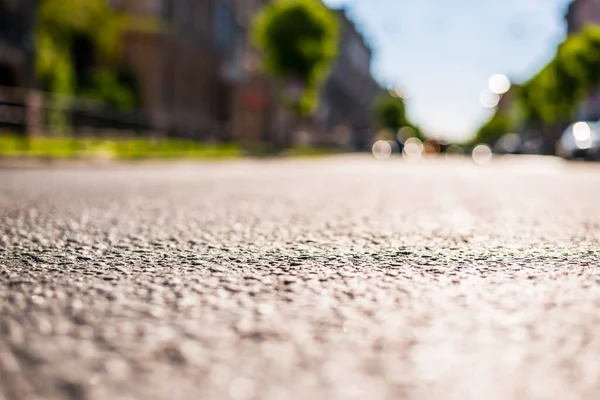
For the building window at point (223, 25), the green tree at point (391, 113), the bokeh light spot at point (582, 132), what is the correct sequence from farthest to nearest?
the green tree at point (391, 113) → the building window at point (223, 25) → the bokeh light spot at point (582, 132)

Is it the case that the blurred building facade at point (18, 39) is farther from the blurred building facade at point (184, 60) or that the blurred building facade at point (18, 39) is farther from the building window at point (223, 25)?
the building window at point (223, 25)

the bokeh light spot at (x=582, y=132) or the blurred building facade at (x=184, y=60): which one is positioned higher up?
the blurred building facade at (x=184, y=60)

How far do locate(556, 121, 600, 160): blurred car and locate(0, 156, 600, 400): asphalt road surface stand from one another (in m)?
20.0

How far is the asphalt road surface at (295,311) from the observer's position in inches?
57.2

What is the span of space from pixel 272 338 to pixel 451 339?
1.50 feet

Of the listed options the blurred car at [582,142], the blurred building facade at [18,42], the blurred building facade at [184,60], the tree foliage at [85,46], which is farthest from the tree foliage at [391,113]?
the blurred building facade at [18,42]

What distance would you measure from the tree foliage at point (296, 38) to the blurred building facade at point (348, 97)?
22.2 metres

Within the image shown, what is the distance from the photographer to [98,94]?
29312 millimetres

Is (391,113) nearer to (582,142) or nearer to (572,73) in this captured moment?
(572,73)

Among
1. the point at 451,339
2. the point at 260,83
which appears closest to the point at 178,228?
the point at 451,339

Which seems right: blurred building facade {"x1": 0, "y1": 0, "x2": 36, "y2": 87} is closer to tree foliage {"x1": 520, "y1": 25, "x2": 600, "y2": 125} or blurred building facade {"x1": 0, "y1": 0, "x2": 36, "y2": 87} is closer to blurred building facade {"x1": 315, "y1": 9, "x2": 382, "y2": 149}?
tree foliage {"x1": 520, "y1": 25, "x2": 600, "y2": 125}

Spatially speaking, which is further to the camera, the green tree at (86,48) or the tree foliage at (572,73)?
the tree foliage at (572,73)

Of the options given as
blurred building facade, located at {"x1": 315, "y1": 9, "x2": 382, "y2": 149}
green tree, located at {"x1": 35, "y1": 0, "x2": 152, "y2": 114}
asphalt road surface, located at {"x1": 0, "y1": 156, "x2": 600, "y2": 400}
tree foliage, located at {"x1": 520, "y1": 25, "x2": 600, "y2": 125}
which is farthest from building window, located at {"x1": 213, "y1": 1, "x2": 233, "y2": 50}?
asphalt road surface, located at {"x1": 0, "y1": 156, "x2": 600, "y2": 400}

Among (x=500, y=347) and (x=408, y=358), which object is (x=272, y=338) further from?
(x=500, y=347)
